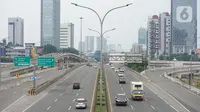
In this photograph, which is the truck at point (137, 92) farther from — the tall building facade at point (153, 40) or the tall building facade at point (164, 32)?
the tall building facade at point (164, 32)

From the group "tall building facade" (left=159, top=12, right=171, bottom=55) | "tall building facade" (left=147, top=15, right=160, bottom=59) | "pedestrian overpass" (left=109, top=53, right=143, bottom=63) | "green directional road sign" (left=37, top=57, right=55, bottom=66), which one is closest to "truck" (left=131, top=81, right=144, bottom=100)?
"green directional road sign" (left=37, top=57, right=55, bottom=66)

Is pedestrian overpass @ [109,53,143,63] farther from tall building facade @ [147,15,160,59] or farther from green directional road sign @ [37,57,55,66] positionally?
tall building facade @ [147,15,160,59]

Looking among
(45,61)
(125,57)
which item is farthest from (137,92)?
(125,57)

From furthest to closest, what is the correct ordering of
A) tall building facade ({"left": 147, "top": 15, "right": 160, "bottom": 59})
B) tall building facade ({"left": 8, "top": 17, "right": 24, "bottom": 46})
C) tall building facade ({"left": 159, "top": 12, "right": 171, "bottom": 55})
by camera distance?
tall building facade ({"left": 159, "top": 12, "right": 171, "bottom": 55}), tall building facade ({"left": 147, "top": 15, "right": 160, "bottom": 59}), tall building facade ({"left": 8, "top": 17, "right": 24, "bottom": 46})

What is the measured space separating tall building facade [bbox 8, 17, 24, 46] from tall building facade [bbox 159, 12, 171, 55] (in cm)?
7523

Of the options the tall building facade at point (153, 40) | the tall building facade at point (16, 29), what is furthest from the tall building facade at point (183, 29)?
the tall building facade at point (16, 29)

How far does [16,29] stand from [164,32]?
264ft

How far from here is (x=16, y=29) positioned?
158m

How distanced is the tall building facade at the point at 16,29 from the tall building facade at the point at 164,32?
7523 cm

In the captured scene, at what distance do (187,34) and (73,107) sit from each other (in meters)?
142

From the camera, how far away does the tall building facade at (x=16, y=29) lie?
501 ft

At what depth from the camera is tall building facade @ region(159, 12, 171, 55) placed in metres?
190

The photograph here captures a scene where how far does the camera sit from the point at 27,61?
50.0 m

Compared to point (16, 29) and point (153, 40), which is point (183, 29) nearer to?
point (153, 40)
